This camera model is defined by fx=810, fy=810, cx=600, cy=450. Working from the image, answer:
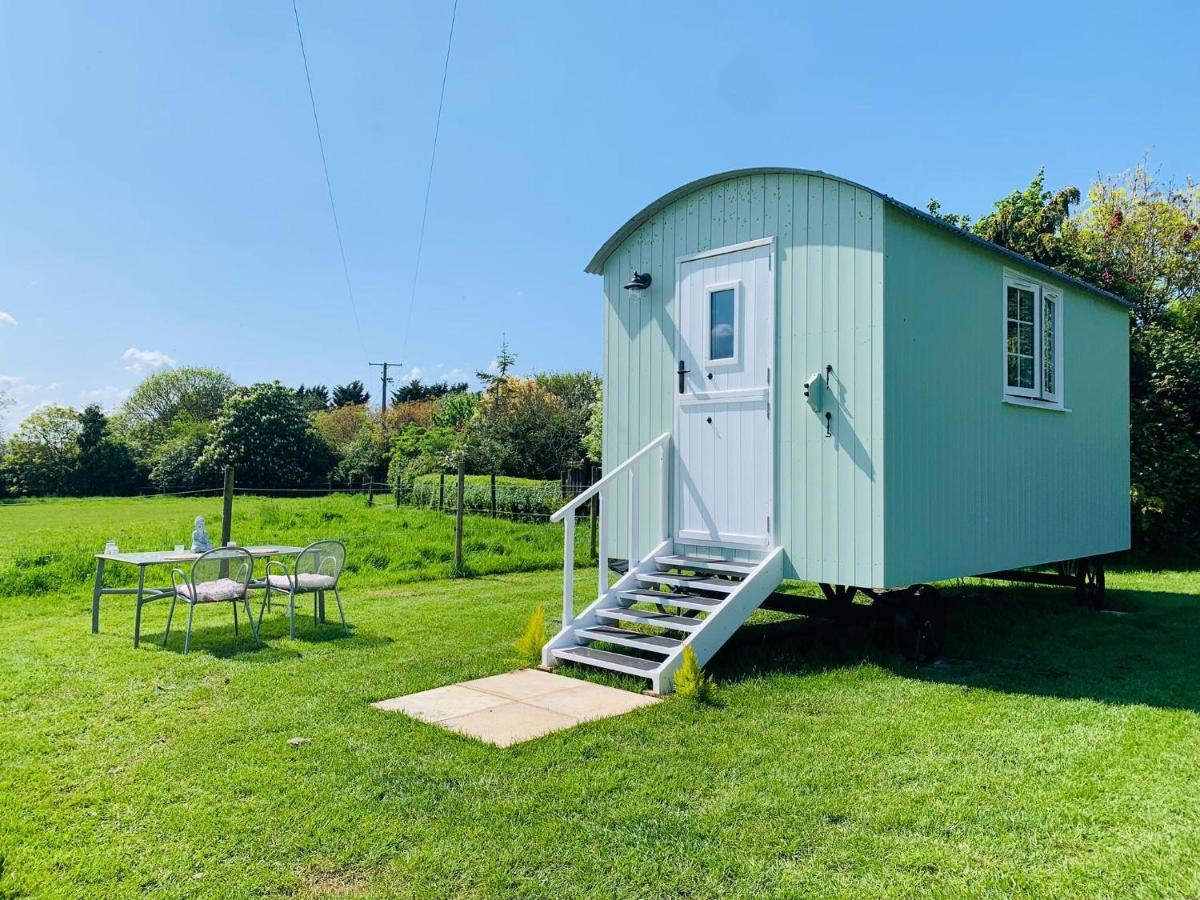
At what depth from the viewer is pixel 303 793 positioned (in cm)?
330

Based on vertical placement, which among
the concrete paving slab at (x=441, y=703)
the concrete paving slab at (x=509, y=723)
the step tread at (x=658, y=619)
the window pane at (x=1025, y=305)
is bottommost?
the concrete paving slab at (x=441, y=703)

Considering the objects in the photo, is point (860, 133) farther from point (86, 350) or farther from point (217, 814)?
point (86, 350)

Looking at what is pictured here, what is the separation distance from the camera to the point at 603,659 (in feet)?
18.0

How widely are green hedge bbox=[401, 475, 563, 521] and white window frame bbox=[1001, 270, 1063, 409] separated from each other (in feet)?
26.4

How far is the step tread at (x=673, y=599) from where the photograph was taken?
5.62 meters

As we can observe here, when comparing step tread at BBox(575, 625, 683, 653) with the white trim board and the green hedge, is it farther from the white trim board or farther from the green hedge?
the green hedge

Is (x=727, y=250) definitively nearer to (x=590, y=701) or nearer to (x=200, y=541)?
(x=590, y=701)

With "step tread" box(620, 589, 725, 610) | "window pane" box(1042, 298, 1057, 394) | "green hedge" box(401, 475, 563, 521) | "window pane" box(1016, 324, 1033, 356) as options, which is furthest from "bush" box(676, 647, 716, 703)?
"green hedge" box(401, 475, 563, 521)

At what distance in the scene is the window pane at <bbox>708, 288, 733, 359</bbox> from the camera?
6.26 meters

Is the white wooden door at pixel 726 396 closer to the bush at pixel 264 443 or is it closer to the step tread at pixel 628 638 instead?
the step tread at pixel 628 638

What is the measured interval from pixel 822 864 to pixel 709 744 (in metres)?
Answer: 1.27

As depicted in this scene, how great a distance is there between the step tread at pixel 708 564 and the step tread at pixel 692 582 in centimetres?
8

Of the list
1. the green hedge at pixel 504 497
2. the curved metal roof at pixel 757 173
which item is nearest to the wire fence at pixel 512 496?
the green hedge at pixel 504 497

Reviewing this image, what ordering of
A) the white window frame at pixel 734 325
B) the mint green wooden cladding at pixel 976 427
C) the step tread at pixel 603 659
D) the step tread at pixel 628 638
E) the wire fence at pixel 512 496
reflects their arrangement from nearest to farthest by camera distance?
the step tread at pixel 603 659
the step tread at pixel 628 638
the mint green wooden cladding at pixel 976 427
the white window frame at pixel 734 325
the wire fence at pixel 512 496
